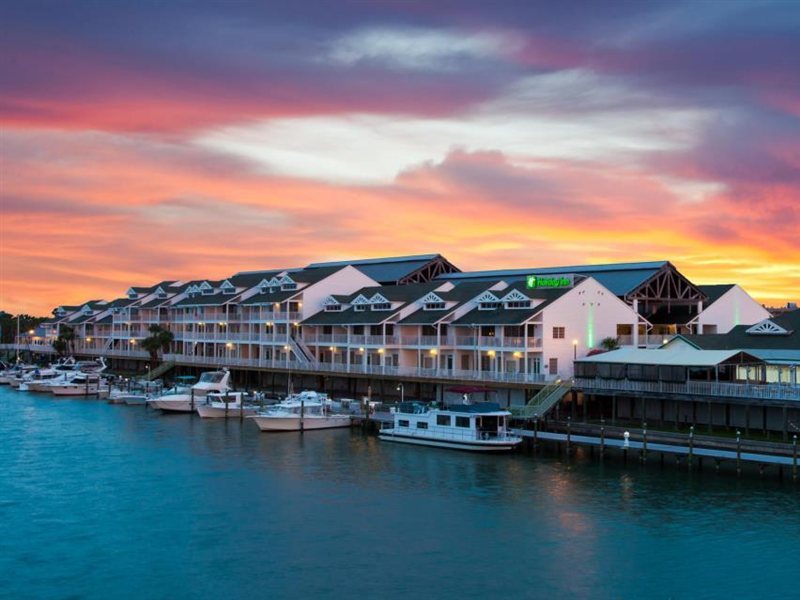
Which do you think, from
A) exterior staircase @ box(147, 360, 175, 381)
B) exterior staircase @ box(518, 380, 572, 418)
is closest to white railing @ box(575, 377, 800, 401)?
exterior staircase @ box(518, 380, 572, 418)

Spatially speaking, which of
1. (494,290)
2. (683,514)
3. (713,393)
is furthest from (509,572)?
(494,290)

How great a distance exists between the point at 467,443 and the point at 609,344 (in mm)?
21103

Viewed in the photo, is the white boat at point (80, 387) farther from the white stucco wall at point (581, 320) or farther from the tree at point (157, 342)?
the white stucco wall at point (581, 320)

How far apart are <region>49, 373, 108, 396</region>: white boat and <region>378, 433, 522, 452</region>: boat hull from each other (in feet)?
177

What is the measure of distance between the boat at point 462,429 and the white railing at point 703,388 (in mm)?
8138

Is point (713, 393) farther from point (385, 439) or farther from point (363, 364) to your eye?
point (363, 364)

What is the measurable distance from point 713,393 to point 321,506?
29235 millimetres

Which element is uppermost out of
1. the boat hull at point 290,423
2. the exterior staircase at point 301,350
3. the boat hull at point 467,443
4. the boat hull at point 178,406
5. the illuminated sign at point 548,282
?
the illuminated sign at point 548,282

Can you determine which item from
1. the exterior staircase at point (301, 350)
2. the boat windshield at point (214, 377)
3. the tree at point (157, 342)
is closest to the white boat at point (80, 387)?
the tree at point (157, 342)

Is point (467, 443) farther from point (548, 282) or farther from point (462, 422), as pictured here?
point (548, 282)

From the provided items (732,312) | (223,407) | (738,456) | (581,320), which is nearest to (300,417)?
(223,407)

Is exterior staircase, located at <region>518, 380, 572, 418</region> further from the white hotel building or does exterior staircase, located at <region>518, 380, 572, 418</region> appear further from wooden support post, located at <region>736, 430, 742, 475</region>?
wooden support post, located at <region>736, 430, 742, 475</region>

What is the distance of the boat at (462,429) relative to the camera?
62688mm

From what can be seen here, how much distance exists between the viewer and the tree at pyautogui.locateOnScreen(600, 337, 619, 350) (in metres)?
77.6
